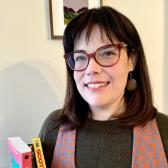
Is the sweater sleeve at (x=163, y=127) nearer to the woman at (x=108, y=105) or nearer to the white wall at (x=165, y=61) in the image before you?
the woman at (x=108, y=105)

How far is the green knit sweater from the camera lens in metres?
0.90

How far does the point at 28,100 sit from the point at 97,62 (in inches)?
17.5

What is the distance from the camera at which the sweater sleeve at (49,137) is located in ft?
3.30

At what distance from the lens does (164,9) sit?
1.44 m

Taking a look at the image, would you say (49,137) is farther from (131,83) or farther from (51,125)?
(131,83)

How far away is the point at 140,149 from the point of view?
2.88 ft

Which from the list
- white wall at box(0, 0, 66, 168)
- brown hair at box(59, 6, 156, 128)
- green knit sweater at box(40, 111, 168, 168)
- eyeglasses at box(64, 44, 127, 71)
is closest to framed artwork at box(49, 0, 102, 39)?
white wall at box(0, 0, 66, 168)

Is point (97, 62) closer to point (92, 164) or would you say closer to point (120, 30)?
point (120, 30)

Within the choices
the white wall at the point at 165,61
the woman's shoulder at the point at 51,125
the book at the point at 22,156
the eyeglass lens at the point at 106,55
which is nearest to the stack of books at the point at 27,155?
the book at the point at 22,156

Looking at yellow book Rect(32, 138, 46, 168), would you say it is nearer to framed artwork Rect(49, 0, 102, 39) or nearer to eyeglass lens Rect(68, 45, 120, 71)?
eyeglass lens Rect(68, 45, 120, 71)

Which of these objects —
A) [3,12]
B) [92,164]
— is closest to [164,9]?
[3,12]

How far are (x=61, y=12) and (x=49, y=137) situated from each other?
0.55m

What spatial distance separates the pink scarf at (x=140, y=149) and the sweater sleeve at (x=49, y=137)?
0.12ft

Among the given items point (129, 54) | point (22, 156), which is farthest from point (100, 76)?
point (22, 156)
